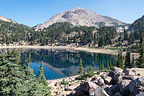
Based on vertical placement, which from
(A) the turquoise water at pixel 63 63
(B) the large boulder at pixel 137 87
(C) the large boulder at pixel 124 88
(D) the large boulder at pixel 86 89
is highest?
(B) the large boulder at pixel 137 87

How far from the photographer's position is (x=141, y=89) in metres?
15.6

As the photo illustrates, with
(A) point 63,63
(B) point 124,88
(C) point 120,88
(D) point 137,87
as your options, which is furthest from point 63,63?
(D) point 137,87

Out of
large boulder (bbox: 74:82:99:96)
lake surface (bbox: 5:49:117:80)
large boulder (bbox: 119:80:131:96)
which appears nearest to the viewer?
large boulder (bbox: 119:80:131:96)

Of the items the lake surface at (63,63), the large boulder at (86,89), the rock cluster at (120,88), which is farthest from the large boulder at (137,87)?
the lake surface at (63,63)

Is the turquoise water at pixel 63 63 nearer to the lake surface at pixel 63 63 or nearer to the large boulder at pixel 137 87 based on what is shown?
the lake surface at pixel 63 63

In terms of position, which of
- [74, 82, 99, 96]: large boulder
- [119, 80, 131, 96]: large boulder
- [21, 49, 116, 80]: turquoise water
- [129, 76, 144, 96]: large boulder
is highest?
[129, 76, 144, 96]: large boulder

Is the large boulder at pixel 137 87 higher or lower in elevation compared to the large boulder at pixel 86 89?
higher

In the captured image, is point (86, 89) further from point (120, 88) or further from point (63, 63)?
point (63, 63)

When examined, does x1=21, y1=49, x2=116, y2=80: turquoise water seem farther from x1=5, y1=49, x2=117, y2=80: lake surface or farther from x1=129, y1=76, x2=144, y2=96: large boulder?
x1=129, y1=76, x2=144, y2=96: large boulder

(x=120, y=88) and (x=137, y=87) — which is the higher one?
(x=137, y=87)

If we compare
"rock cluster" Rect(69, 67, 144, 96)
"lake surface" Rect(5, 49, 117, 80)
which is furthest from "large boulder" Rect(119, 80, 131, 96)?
"lake surface" Rect(5, 49, 117, 80)

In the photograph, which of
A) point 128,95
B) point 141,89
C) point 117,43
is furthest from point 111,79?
point 117,43

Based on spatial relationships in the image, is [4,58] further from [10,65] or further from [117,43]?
[117,43]

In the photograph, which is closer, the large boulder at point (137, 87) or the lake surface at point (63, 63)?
the large boulder at point (137, 87)
